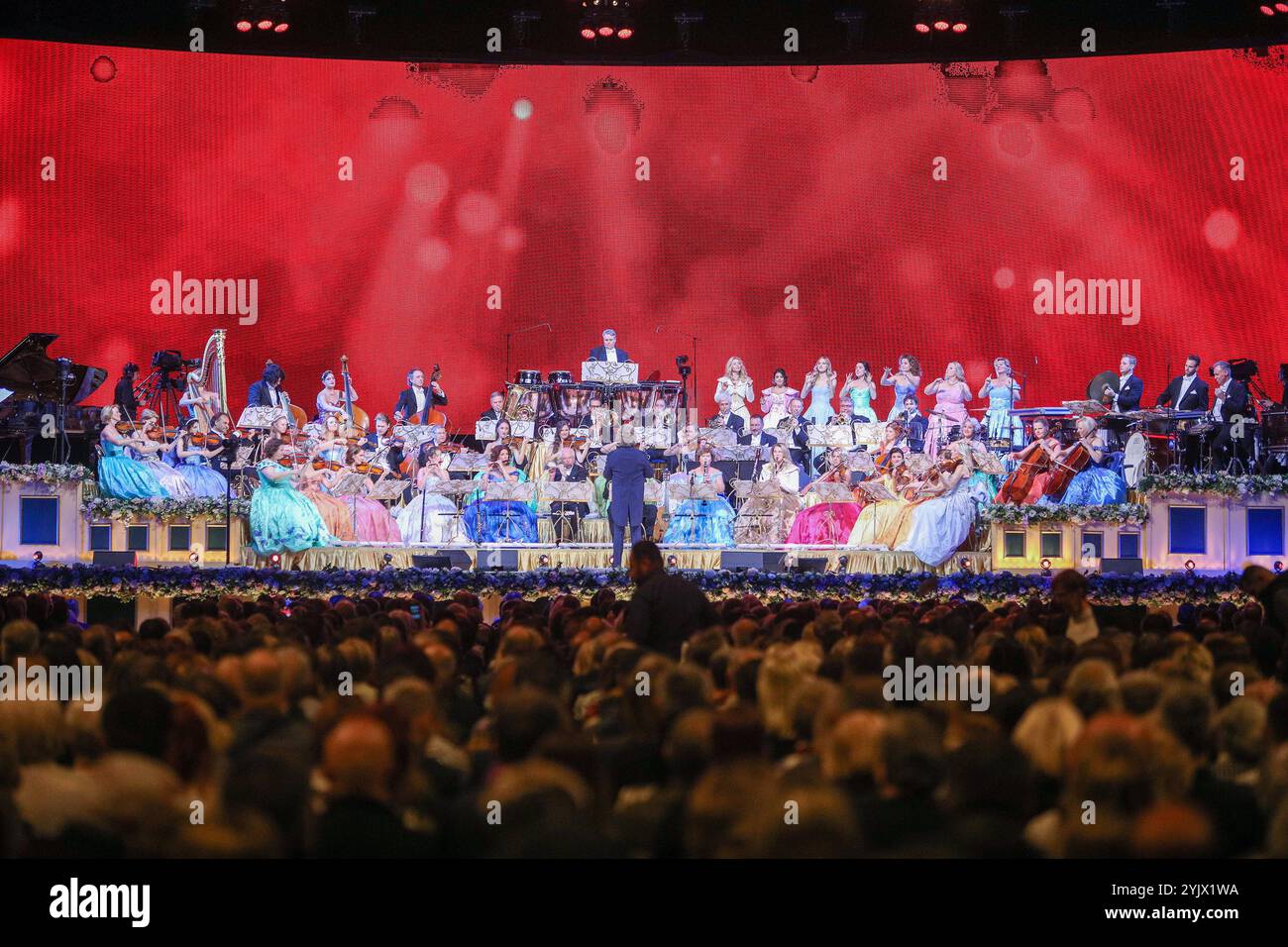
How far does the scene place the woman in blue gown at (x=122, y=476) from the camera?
53.1ft

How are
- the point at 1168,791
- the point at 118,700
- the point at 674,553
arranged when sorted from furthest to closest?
the point at 674,553
the point at 118,700
the point at 1168,791

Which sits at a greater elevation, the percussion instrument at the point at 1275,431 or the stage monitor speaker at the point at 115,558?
the percussion instrument at the point at 1275,431

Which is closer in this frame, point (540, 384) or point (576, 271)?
point (540, 384)

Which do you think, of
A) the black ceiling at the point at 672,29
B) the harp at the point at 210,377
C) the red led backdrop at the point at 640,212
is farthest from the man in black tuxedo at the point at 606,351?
the harp at the point at 210,377

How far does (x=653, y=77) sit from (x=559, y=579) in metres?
10.8

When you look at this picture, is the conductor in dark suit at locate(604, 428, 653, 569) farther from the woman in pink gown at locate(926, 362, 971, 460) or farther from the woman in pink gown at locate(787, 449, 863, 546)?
the woman in pink gown at locate(926, 362, 971, 460)

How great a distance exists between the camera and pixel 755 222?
22000 mm

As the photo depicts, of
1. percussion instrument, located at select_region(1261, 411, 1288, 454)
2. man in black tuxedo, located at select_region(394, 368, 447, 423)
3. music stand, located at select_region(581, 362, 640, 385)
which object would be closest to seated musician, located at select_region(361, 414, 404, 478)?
man in black tuxedo, located at select_region(394, 368, 447, 423)

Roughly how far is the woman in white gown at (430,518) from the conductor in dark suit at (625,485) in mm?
1980

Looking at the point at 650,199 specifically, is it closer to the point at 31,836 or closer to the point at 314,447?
the point at 314,447

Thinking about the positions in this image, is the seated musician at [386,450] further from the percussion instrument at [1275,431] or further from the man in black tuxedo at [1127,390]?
the percussion instrument at [1275,431]

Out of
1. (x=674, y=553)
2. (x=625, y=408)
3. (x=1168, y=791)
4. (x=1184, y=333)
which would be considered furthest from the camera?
(x=1184, y=333)

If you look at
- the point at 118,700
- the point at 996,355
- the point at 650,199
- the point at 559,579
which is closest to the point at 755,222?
the point at 650,199

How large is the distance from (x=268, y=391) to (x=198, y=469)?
250 centimetres
